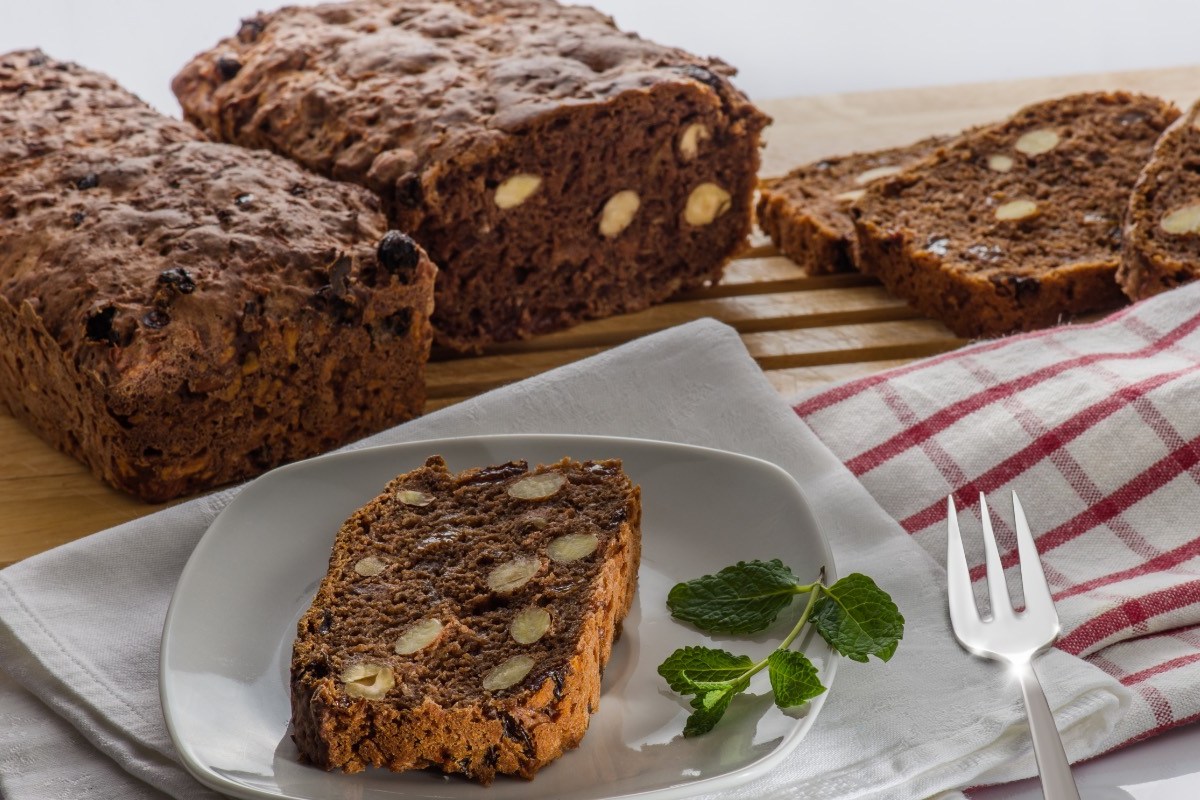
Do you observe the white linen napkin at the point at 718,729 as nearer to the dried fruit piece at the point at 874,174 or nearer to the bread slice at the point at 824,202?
Result: the bread slice at the point at 824,202

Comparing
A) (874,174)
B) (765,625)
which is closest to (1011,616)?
(765,625)

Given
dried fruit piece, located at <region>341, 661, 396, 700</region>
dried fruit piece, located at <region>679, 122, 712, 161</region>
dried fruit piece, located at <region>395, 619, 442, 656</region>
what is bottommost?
dried fruit piece, located at <region>395, 619, 442, 656</region>

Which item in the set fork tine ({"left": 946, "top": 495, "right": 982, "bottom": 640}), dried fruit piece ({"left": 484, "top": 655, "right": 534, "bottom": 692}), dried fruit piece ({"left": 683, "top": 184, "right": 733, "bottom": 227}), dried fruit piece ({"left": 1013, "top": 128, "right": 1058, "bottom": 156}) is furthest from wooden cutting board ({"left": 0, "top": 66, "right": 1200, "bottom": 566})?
dried fruit piece ({"left": 484, "top": 655, "right": 534, "bottom": 692})

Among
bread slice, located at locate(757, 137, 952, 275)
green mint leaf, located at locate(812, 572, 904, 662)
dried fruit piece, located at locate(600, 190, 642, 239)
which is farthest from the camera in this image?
bread slice, located at locate(757, 137, 952, 275)

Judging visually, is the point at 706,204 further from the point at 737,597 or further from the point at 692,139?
the point at 737,597

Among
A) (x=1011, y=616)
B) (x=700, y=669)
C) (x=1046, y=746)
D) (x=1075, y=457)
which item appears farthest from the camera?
(x=1075, y=457)

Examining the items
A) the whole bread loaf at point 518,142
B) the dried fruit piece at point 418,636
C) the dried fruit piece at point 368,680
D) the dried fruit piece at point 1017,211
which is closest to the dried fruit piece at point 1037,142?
the dried fruit piece at point 1017,211

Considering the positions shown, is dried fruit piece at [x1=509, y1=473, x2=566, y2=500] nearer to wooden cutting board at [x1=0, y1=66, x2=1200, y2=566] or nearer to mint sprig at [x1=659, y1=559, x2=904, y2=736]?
mint sprig at [x1=659, y1=559, x2=904, y2=736]
